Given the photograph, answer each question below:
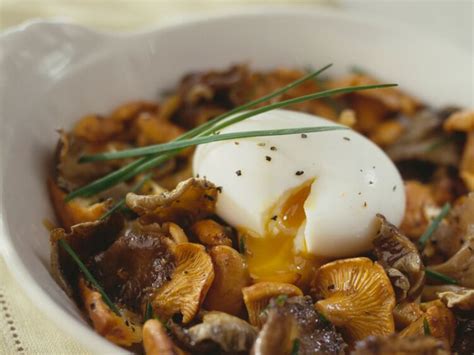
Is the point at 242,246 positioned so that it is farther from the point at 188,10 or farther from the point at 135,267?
the point at 188,10

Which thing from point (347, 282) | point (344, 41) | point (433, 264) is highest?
point (344, 41)

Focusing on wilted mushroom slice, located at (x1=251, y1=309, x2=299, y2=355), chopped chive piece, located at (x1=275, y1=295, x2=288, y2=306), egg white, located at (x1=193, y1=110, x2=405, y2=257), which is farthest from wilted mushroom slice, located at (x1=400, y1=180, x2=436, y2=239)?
wilted mushroom slice, located at (x1=251, y1=309, x2=299, y2=355)

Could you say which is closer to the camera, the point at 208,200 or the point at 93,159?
the point at 208,200

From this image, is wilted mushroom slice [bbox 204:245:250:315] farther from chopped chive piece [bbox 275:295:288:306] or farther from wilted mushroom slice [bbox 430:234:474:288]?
wilted mushroom slice [bbox 430:234:474:288]

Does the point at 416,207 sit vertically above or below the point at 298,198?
below

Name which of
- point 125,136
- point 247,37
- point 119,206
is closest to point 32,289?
point 119,206

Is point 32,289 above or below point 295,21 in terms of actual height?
below

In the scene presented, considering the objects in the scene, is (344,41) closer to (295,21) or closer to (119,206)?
(295,21)

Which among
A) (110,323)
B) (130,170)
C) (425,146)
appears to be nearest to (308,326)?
(110,323)
